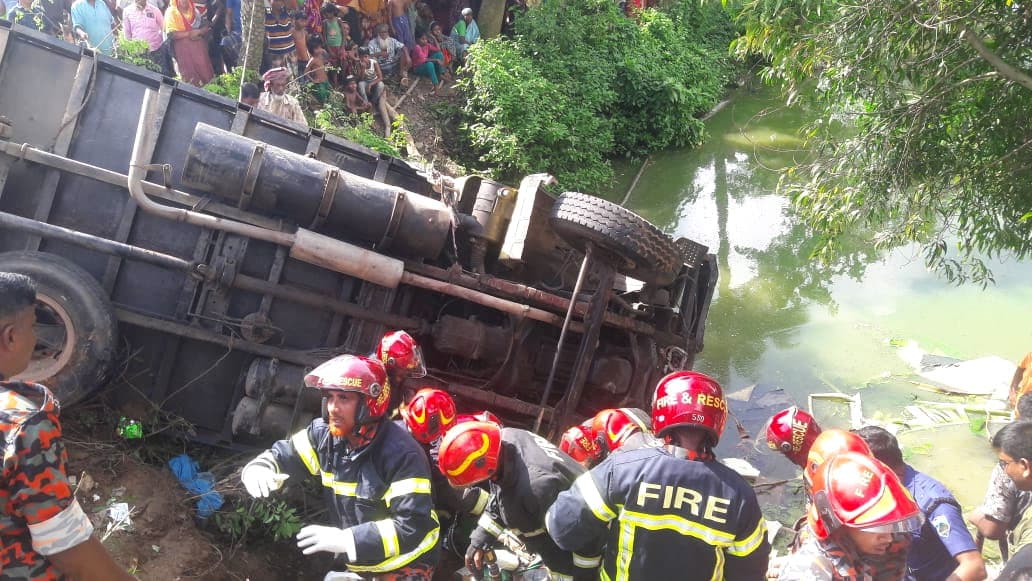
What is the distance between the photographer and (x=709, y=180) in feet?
38.1

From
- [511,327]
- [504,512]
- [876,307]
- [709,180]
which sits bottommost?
[504,512]

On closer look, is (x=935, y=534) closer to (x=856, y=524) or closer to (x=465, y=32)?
(x=856, y=524)

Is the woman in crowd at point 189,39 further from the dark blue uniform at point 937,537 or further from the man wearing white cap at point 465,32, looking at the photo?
the dark blue uniform at point 937,537

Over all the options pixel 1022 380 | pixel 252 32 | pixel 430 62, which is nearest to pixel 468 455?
pixel 1022 380

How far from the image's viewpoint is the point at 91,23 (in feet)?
24.0

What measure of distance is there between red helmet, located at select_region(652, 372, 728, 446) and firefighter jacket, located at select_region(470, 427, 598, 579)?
0.71m

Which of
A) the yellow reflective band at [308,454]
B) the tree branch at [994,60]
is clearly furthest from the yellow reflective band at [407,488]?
the tree branch at [994,60]

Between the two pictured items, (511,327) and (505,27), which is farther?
(505,27)

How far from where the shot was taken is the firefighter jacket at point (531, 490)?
308cm

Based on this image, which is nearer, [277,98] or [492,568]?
[492,568]

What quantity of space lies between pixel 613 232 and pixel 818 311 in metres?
5.76

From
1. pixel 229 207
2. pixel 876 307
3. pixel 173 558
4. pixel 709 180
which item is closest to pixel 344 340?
pixel 229 207

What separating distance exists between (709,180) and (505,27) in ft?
15.4

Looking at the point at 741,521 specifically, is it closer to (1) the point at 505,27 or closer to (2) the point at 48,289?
(2) the point at 48,289
